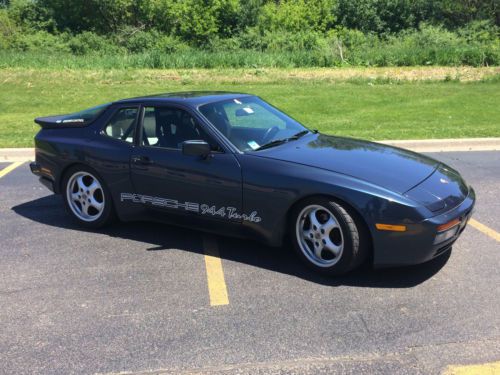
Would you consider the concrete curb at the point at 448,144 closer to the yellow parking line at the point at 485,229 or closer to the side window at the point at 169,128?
the yellow parking line at the point at 485,229

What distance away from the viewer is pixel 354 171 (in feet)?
13.4

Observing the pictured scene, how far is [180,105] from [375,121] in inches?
337

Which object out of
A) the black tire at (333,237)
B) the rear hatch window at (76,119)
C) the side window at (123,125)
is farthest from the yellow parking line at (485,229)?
the rear hatch window at (76,119)

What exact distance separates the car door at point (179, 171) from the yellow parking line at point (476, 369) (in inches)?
81.2

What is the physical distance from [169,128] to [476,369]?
325 centimetres

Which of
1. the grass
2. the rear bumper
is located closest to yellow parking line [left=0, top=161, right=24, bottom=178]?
the grass

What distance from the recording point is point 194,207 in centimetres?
463

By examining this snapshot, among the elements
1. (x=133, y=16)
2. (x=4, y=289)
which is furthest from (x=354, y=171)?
(x=133, y=16)

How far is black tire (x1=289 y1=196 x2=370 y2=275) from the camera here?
3.89 metres

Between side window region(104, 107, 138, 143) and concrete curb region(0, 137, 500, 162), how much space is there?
4.62m

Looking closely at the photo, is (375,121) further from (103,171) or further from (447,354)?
(447,354)

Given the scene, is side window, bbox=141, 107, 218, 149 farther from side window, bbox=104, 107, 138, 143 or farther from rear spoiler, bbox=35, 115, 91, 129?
rear spoiler, bbox=35, 115, 91, 129

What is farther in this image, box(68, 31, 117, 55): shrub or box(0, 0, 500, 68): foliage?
box(68, 31, 117, 55): shrub

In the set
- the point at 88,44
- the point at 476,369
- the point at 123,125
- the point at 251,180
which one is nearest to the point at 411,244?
the point at 476,369
